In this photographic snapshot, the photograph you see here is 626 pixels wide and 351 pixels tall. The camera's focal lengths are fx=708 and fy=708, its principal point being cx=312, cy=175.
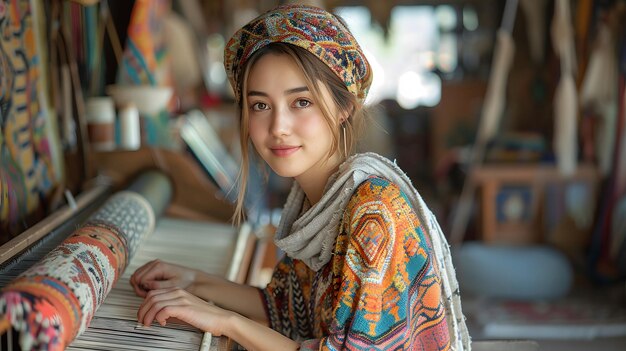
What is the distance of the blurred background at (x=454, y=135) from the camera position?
2199 mm

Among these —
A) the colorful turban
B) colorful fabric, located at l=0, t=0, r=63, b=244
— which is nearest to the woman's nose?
the colorful turban

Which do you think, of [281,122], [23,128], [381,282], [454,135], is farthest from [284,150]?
[454,135]

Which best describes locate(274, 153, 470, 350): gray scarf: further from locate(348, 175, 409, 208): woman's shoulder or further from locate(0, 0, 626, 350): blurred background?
locate(0, 0, 626, 350): blurred background

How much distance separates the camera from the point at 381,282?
4.59ft

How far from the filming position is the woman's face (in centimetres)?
149

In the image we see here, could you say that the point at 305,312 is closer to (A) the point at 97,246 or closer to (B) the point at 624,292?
(A) the point at 97,246

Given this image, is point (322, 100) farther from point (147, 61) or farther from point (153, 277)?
point (147, 61)

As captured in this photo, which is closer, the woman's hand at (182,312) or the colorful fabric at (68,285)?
the colorful fabric at (68,285)

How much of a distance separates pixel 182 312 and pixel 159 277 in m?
0.34

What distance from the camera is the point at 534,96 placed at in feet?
24.2

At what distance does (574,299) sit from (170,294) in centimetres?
382

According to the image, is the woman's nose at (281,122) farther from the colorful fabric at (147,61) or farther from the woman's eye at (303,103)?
the colorful fabric at (147,61)

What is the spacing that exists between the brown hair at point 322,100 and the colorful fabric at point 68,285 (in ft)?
1.10

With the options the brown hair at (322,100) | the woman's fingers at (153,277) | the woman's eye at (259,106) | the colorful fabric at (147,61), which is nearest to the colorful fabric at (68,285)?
the woman's fingers at (153,277)
